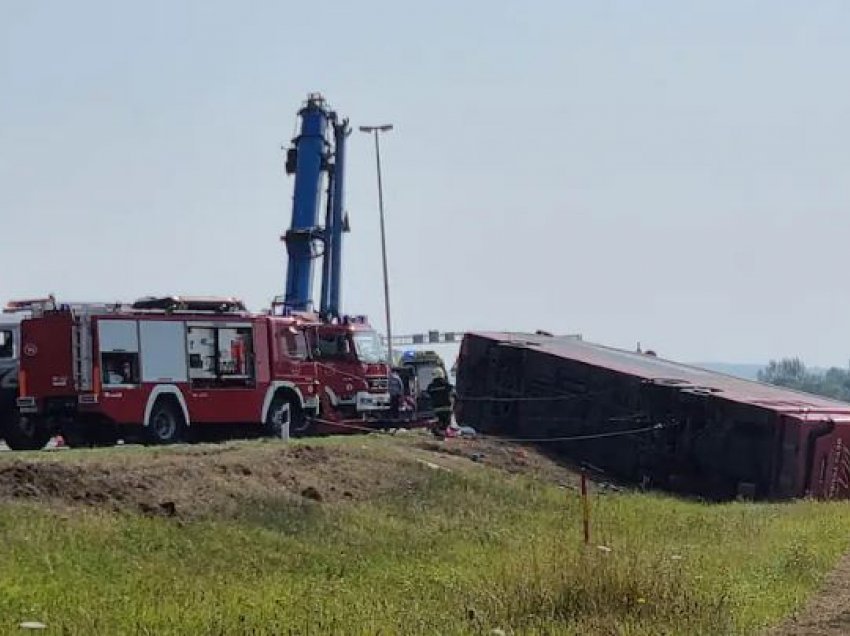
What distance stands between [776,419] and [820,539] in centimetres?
642

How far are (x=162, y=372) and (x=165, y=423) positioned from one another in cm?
87

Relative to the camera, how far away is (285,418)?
→ 78.9 feet

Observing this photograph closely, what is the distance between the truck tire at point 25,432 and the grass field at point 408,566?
6.55 m

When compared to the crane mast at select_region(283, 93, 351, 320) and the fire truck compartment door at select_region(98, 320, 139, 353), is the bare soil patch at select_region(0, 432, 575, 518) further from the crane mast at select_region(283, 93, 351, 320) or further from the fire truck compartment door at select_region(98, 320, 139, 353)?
the crane mast at select_region(283, 93, 351, 320)

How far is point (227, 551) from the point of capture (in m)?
12.1

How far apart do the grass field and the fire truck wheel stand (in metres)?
5.88

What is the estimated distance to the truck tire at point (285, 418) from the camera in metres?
23.7

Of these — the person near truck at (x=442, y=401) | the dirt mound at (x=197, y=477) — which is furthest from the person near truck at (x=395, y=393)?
the dirt mound at (x=197, y=477)

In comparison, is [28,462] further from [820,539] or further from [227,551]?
[820,539]

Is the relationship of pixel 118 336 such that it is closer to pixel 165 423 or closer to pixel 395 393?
pixel 165 423

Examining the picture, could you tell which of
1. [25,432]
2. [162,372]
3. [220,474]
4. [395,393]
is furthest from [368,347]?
[220,474]

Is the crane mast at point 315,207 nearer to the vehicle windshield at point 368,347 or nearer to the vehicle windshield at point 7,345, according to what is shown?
the vehicle windshield at point 368,347

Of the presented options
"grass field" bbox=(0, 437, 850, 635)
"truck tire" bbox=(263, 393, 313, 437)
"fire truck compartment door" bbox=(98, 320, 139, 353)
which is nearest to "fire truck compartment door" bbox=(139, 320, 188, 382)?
"fire truck compartment door" bbox=(98, 320, 139, 353)

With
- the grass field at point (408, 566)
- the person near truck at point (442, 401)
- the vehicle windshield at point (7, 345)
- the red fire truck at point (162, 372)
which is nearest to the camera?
the grass field at point (408, 566)
